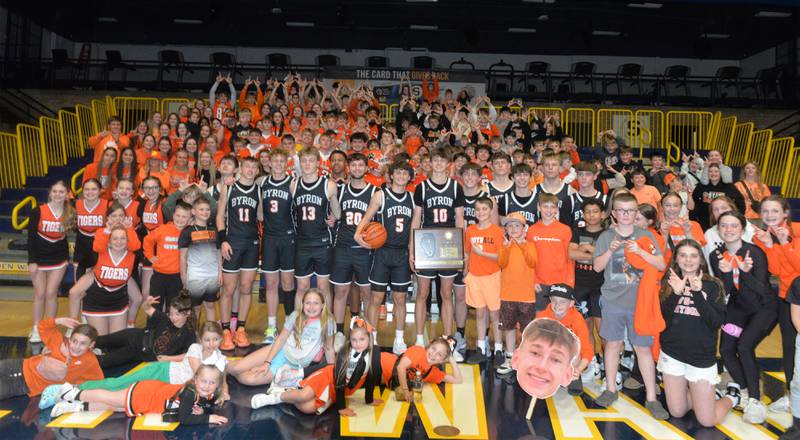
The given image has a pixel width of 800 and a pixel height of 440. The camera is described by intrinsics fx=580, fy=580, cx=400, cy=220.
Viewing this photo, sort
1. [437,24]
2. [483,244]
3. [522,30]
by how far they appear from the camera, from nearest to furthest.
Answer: [483,244] → [437,24] → [522,30]

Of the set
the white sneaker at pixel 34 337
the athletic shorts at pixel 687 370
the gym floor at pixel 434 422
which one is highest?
the athletic shorts at pixel 687 370

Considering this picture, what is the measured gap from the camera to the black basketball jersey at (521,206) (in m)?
5.97

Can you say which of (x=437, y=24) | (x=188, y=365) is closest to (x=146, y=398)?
(x=188, y=365)

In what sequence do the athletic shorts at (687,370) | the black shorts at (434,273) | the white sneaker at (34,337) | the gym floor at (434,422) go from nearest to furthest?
the gym floor at (434,422)
the athletic shorts at (687,370)
the black shorts at (434,273)
the white sneaker at (34,337)

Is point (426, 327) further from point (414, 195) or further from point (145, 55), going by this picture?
point (145, 55)

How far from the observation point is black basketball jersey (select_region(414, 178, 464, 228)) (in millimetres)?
6117

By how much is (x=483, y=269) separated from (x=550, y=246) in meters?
0.74

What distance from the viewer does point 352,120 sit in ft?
38.0

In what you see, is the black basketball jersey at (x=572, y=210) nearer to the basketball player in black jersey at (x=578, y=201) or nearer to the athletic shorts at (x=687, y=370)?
the basketball player in black jersey at (x=578, y=201)

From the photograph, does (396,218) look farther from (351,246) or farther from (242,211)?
(242,211)

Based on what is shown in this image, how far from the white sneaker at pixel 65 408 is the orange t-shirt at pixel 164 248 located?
1811 mm

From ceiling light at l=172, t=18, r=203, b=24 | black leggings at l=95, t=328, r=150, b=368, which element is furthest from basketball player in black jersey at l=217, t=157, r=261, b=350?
ceiling light at l=172, t=18, r=203, b=24

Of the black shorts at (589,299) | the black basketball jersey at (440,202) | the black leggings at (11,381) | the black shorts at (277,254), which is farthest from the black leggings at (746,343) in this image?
the black leggings at (11,381)

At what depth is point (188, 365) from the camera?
4.91m
